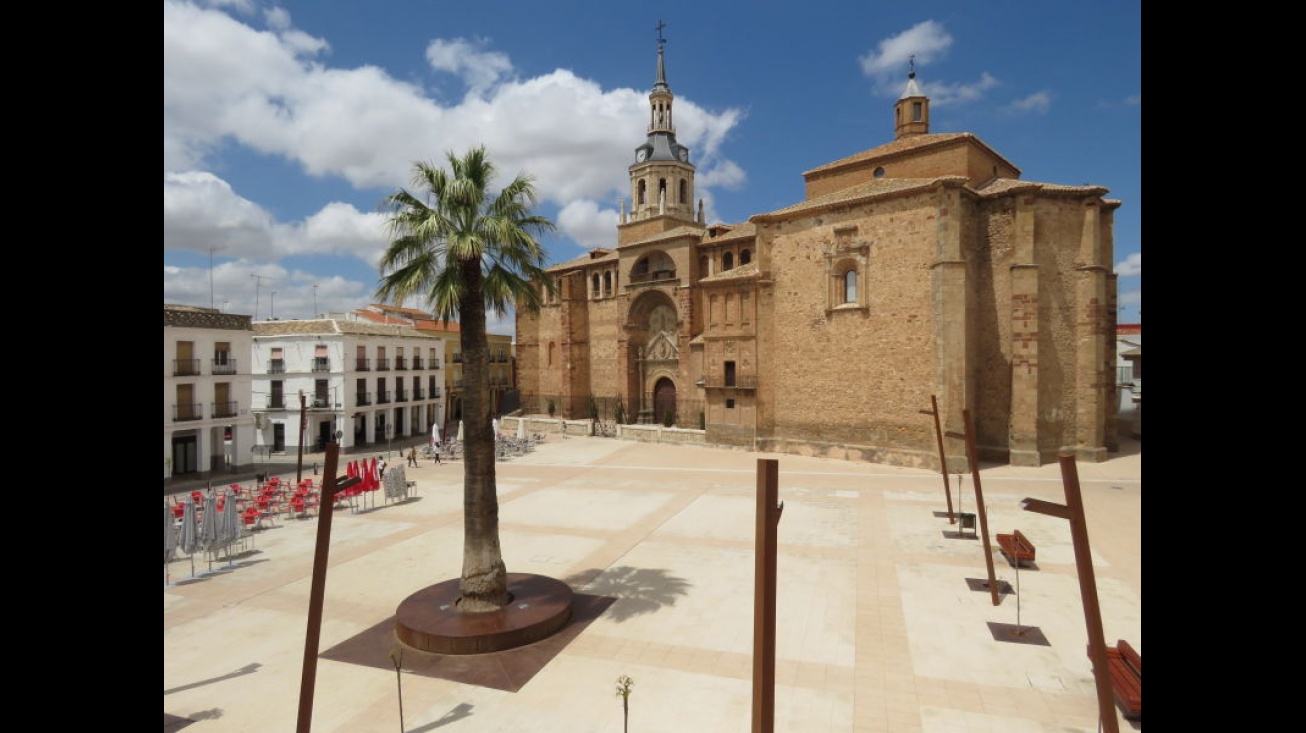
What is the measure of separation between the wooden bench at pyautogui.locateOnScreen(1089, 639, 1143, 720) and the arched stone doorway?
94.9ft

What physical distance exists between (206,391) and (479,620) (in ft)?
67.9

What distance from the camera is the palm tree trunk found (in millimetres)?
9531

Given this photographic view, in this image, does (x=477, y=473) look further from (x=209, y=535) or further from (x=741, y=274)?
(x=741, y=274)

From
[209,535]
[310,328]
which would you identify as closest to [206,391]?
[310,328]

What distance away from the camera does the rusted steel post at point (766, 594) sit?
16.2 feet

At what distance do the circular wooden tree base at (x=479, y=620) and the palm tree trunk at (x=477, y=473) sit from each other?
30 centimetres

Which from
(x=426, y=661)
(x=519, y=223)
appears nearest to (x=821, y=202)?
(x=519, y=223)

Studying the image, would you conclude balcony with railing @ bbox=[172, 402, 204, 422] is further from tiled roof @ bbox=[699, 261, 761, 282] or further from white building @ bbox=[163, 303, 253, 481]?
tiled roof @ bbox=[699, 261, 761, 282]

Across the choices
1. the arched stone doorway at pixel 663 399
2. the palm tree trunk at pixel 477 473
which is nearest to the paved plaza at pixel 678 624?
the palm tree trunk at pixel 477 473

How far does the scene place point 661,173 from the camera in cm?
4306

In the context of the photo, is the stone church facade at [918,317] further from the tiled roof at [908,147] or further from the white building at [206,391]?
the white building at [206,391]

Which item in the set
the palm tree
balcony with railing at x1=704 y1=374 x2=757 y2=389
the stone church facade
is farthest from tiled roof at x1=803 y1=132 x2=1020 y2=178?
the palm tree
